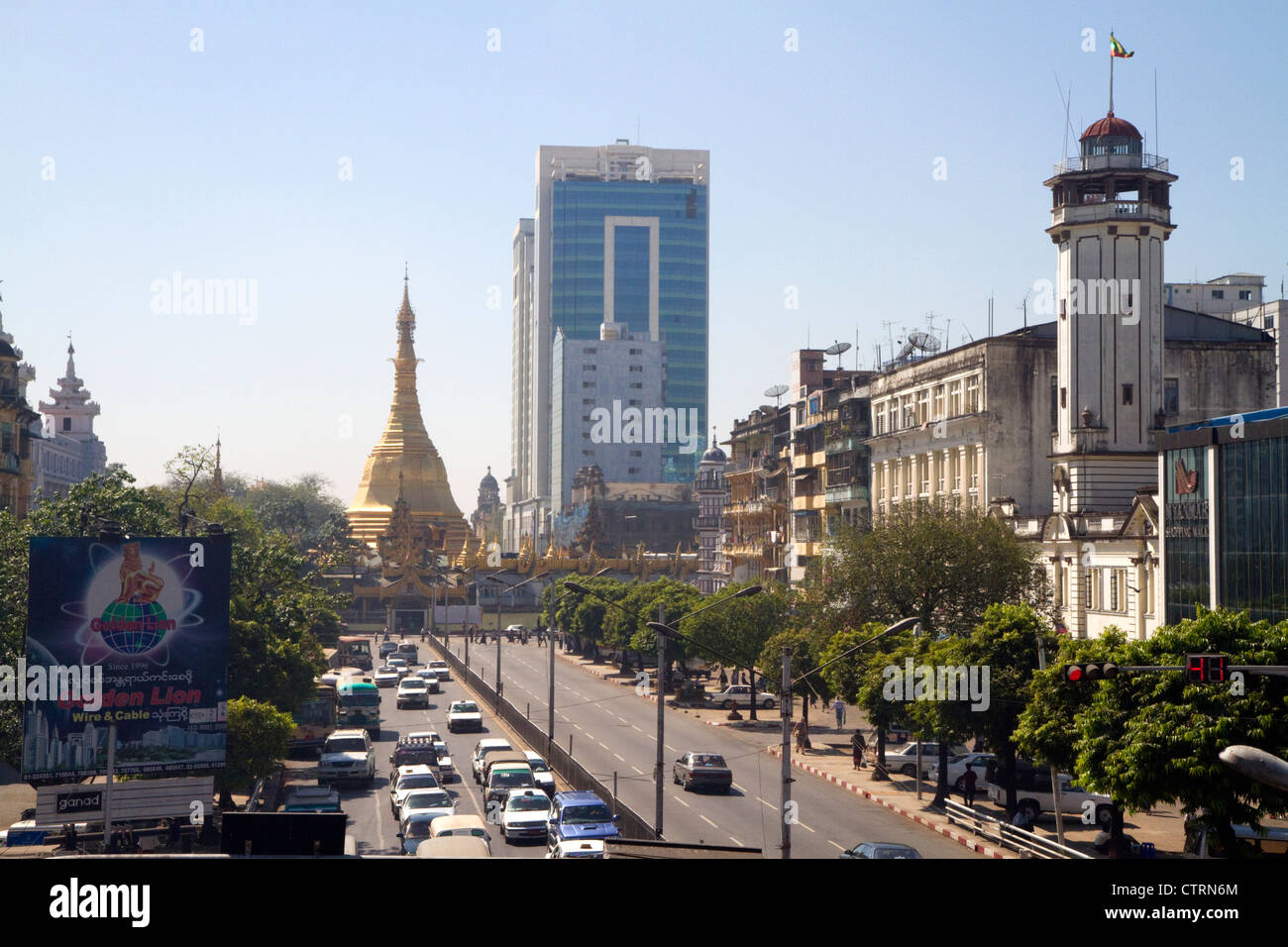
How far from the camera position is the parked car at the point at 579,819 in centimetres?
3325

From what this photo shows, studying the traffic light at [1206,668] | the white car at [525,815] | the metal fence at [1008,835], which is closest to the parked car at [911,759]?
the metal fence at [1008,835]

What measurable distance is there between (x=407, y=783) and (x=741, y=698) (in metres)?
32.2

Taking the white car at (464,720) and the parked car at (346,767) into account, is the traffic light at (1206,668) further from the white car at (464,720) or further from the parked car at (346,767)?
the white car at (464,720)

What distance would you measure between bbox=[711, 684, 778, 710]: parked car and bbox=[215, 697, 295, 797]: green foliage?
108 feet

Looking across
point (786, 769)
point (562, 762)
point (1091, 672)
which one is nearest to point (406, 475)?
point (562, 762)

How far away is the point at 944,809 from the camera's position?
41.4 meters

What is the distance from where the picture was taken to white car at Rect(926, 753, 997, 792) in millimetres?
45513

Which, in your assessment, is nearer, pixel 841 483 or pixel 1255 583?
pixel 1255 583

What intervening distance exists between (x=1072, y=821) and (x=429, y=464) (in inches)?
4932

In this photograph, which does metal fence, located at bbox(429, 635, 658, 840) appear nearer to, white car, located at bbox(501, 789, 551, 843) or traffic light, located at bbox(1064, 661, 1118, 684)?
white car, located at bbox(501, 789, 551, 843)

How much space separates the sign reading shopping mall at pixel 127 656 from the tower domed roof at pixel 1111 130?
42407mm
